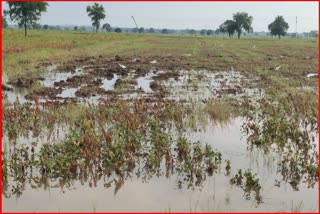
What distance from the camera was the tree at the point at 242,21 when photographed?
9912 cm

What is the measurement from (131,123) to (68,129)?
1592 millimetres

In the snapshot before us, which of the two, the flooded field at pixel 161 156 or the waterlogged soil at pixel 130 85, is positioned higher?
the waterlogged soil at pixel 130 85

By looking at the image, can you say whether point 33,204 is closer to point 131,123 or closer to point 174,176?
point 174,176

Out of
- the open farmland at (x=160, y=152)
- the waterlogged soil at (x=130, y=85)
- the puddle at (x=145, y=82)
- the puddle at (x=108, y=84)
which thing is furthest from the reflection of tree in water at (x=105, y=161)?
the puddle at (x=108, y=84)

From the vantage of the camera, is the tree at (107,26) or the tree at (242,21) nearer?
the tree at (242,21)

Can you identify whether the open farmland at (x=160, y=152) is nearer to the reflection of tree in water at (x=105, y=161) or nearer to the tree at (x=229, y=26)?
the reflection of tree in water at (x=105, y=161)

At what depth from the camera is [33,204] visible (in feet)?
19.4

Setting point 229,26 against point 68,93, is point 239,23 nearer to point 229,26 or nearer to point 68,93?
point 229,26

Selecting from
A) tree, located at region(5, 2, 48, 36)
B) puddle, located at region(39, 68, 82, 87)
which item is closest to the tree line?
tree, located at region(5, 2, 48, 36)

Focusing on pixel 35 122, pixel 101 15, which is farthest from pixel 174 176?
pixel 101 15

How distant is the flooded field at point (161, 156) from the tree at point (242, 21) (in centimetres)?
8960

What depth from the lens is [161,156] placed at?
7.48 metres

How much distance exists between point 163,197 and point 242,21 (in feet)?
322

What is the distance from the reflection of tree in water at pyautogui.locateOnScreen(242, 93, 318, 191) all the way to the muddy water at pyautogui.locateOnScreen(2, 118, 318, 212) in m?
0.42
